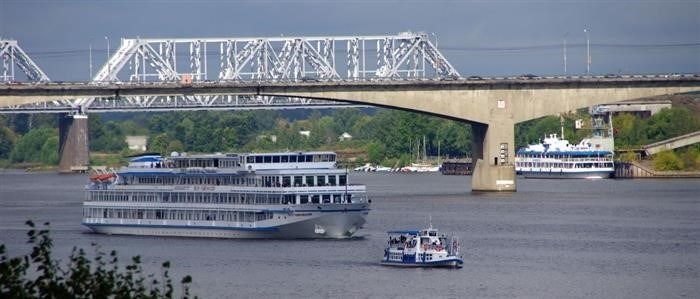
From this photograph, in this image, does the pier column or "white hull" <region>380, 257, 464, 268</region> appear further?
the pier column

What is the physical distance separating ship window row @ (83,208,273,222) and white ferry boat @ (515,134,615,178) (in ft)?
269

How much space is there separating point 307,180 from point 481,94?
138ft

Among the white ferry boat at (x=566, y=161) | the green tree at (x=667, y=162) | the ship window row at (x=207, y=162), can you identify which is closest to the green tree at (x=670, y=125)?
the white ferry boat at (x=566, y=161)

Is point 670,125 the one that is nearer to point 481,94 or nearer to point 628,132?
point 628,132

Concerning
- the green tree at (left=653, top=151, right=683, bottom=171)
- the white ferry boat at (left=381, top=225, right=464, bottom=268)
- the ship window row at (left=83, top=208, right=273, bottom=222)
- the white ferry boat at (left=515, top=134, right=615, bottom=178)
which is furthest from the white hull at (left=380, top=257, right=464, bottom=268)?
the white ferry boat at (left=515, top=134, right=615, bottom=178)

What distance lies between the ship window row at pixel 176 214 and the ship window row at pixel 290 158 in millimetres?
2478

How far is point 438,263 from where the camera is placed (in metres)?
65.9

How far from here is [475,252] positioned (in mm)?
71188

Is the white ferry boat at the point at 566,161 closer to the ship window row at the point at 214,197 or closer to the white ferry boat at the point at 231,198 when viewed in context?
the ship window row at the point at 214,197

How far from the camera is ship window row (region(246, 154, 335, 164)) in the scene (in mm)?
77625

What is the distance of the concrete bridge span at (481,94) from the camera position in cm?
11531

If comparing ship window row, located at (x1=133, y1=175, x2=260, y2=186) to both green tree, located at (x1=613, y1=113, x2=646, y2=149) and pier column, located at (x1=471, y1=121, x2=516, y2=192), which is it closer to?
pier column, located at (x1=471, y1=121, x2=516, y2=192)

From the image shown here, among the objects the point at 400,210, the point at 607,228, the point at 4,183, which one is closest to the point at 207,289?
the point at 607,228

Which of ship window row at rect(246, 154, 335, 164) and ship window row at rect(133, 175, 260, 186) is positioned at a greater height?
ship window row at rect(246, 154, 335, 164)
